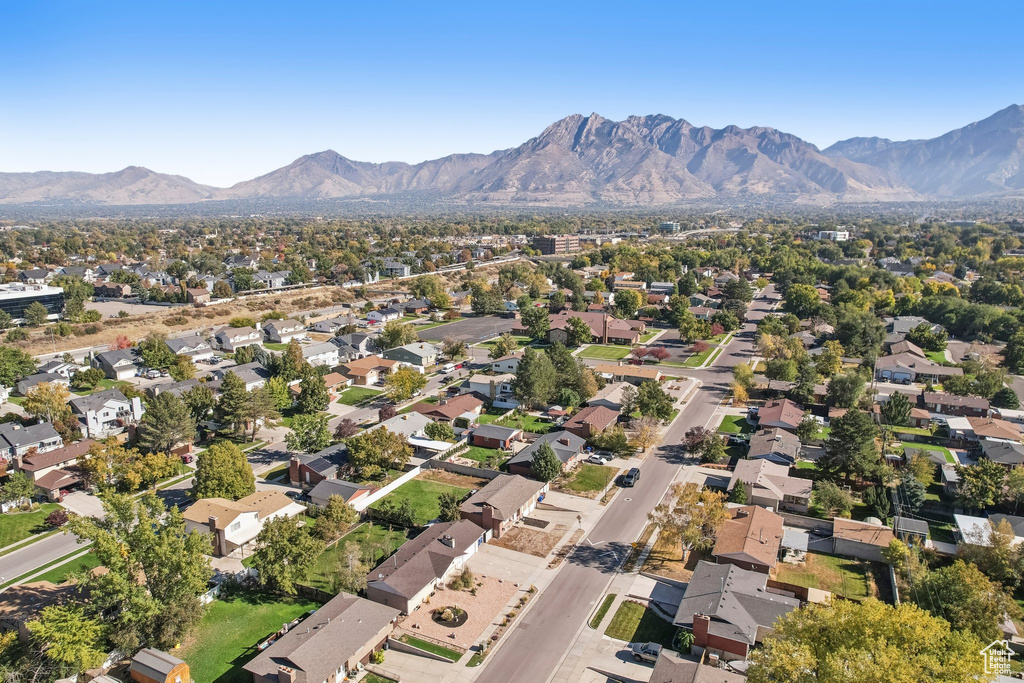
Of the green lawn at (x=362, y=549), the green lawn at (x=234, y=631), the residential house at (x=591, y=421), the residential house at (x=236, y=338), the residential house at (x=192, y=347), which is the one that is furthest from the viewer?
the residential house at (x=236, y=338)

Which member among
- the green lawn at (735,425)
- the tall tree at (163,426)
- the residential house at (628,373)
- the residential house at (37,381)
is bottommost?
the green lawn at (735,425)

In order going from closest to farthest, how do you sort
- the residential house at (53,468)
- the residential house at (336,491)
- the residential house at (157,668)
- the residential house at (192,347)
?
the residential house at (157,668)
the residential house at (336,491)
the residential house at (53,468)
the residential house at (192,347)

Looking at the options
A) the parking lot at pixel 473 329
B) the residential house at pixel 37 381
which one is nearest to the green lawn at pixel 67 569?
the residential house at pixel 37 381

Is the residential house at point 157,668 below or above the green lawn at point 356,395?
above

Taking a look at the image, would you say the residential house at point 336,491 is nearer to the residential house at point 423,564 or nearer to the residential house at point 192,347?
the residential house at point 423,564

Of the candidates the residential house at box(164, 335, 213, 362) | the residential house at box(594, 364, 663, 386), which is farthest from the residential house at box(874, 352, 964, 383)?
the residential house at box(164, 335, 213, 362)

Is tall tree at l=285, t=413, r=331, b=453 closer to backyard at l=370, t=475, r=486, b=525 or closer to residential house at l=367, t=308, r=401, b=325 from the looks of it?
backyard at l=370, t=475, r=486, b=525
